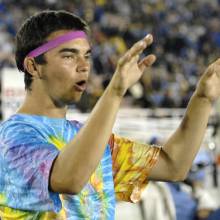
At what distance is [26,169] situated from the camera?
2.40 m

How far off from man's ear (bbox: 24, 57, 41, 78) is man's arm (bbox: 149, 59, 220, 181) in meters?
0.59

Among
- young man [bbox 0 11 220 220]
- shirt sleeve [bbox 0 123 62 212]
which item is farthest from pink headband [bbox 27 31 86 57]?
shirt sleeve [bbox 0 123 62 212]

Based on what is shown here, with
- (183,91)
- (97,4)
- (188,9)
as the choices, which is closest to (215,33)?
(188,9)

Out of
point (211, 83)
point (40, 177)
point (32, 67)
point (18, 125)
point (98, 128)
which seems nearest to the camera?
point (98, 128)

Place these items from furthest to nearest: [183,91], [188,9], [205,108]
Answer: [188,9], [183,91], [205,108]

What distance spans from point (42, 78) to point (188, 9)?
727 inches

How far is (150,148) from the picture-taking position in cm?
294

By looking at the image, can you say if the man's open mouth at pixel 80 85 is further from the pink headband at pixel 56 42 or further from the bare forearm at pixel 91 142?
the bare forearm at pixel 91 142

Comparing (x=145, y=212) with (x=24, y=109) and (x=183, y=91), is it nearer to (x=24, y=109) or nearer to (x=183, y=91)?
(x=24, y=109)

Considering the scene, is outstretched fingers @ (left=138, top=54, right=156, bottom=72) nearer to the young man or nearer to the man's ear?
the young man

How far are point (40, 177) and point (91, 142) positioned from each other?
0.25m

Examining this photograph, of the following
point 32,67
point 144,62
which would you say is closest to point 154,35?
point 32,67

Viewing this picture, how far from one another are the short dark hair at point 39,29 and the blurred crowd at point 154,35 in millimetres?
10296

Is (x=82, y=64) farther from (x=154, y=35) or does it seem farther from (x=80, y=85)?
(x=154, y=35)
